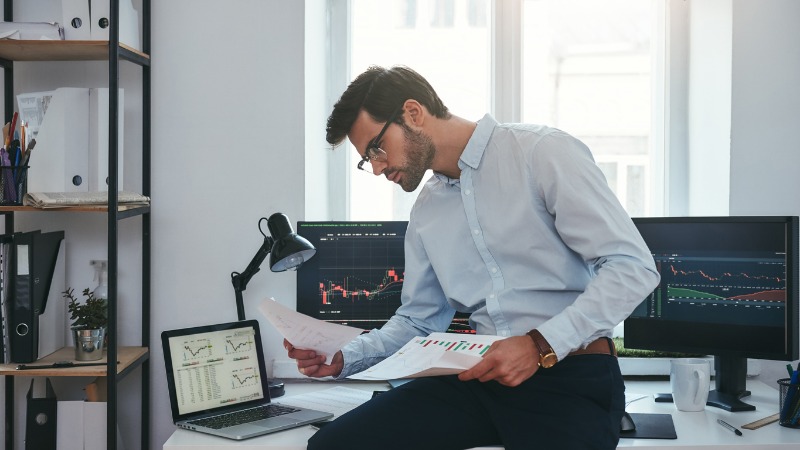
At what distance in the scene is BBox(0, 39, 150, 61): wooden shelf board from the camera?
7.16ft

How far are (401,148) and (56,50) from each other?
1.10 m

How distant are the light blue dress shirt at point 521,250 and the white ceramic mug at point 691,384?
1.51 feet

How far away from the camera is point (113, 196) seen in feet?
6.97

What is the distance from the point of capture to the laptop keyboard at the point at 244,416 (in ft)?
6.31

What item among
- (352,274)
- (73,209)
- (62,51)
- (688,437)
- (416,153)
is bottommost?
(688,437)

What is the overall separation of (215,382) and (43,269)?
63 cm

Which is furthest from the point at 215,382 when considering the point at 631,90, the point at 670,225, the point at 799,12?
the point at 799,12

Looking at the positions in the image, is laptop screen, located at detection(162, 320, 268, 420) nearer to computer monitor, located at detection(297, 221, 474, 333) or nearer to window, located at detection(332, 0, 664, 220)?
computer monitor, located at detection(297, 221, 474, 333)

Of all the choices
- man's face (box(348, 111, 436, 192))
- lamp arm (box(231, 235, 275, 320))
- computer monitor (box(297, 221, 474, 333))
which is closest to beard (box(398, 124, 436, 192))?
man's face (box(348, 111, 436, 192))

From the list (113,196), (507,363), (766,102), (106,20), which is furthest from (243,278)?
(766,102)

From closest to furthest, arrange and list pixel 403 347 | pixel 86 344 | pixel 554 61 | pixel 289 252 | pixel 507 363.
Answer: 1. pixel 507 363
2. pixel 403 347
3. pixel 289 252
4. pixel 86 344
5. pixel 554 61

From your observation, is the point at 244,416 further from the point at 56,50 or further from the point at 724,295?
the point at 724,295

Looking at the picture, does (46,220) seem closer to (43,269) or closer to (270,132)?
(43,269)

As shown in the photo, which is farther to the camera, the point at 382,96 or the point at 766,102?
the point at 766,102
